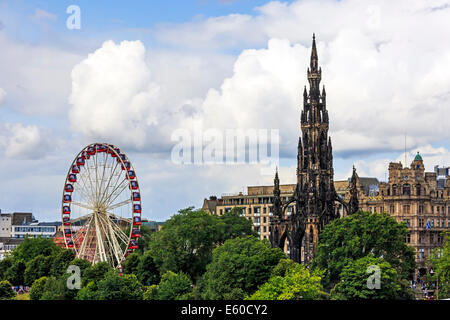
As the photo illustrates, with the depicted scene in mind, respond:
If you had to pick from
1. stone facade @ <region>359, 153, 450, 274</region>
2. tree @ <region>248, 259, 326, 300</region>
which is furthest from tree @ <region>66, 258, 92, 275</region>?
stone facade @ <region>359, 153, 450, 274</region>

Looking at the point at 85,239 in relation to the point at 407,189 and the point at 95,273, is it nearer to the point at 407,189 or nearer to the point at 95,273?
the point at 95,273

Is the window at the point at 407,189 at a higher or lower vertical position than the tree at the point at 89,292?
higher

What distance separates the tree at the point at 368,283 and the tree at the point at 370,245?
1094 cm

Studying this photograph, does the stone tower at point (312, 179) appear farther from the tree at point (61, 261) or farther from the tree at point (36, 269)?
the tree at point (36, 269)

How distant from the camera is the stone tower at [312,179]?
14238cm

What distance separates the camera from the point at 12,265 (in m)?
168

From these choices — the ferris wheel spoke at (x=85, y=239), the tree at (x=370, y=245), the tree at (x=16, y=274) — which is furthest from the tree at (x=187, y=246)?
the tree at (x=16, y=274)

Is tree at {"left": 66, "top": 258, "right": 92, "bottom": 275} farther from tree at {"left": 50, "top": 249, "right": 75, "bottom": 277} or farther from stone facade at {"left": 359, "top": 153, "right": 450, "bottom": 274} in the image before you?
stone facade at {"left": 359, "top": 153, "right": 450, "bottom": 274}

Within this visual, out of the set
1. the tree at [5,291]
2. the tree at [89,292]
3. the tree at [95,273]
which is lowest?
the tree at [5,291]

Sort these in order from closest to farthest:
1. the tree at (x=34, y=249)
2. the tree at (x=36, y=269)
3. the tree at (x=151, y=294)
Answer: the tree at (x=151, y=294)
the tree at (x=36, y=269)
the tree at (x=34, y=249)

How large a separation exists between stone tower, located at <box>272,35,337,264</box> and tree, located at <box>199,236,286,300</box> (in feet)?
87.7
